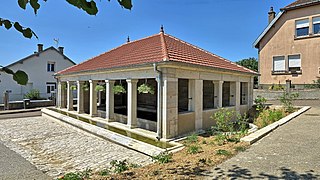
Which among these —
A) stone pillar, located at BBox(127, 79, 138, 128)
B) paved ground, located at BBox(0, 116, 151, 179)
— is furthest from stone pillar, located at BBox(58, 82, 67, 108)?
stone pillar, located at BBox(127, 79, 138, 128)

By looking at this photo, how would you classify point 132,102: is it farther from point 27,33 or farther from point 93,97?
point 27,33

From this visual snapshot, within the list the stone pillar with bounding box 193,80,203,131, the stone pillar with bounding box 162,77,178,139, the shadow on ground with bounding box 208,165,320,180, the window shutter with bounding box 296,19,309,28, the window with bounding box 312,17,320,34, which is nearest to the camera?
the shadow on ground with bounding box 208,165,320,180

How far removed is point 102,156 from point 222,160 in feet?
13.0

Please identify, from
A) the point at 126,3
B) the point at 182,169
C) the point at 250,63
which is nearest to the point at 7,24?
the point at 126,3

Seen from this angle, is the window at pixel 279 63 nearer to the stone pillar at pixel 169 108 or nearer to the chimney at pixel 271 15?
the chimney at pixel 271 15

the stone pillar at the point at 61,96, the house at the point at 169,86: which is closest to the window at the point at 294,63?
the house at the point at 169,86

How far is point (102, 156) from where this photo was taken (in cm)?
731

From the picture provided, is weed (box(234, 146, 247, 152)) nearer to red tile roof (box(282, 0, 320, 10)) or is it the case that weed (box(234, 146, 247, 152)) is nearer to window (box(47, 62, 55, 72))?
red tile roof (box(282, 0, 320, 10))

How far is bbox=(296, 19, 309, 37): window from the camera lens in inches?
874

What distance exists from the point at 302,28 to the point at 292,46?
1.89 metres

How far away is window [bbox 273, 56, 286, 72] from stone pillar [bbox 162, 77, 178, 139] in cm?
1932

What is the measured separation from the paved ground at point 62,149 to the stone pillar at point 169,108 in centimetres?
154

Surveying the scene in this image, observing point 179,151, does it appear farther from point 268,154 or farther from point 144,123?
point 144,123

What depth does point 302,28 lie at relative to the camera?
22.6 metres
